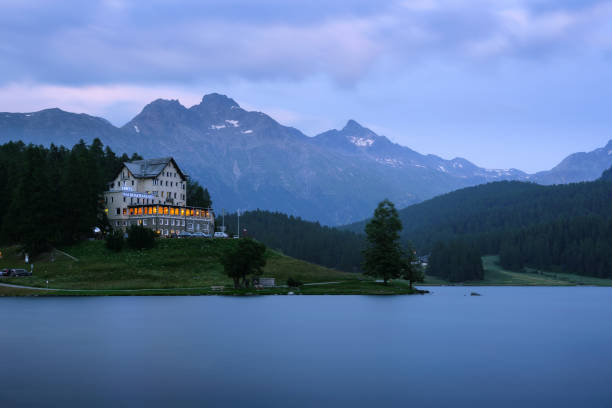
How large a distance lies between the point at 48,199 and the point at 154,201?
110 ft

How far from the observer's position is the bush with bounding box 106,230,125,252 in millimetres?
138625

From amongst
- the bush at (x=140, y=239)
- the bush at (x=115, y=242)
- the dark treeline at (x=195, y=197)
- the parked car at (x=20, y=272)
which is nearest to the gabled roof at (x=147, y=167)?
the dark treeline at (x=195, y=197)

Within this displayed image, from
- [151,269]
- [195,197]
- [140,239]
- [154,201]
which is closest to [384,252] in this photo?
[151,269]

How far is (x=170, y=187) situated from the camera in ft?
574

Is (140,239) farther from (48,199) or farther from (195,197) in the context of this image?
(195,197)

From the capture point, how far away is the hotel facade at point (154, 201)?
156850 mm

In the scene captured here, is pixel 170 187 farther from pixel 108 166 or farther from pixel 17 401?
pixel 17 401

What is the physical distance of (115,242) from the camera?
456 feet

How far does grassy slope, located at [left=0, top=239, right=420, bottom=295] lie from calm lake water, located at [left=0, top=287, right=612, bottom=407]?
27.6m

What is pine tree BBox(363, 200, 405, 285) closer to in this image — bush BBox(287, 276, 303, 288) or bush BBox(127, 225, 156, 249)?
bush BBox(287, 276, 303, 288)

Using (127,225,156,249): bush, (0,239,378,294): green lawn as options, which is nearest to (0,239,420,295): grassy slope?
(0,239,378,294): green lawn

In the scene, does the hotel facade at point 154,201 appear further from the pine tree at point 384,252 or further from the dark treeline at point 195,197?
the pine tree at point 384,252

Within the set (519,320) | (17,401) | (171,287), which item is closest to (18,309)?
(171,287)

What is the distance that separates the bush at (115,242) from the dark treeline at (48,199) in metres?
9.67
